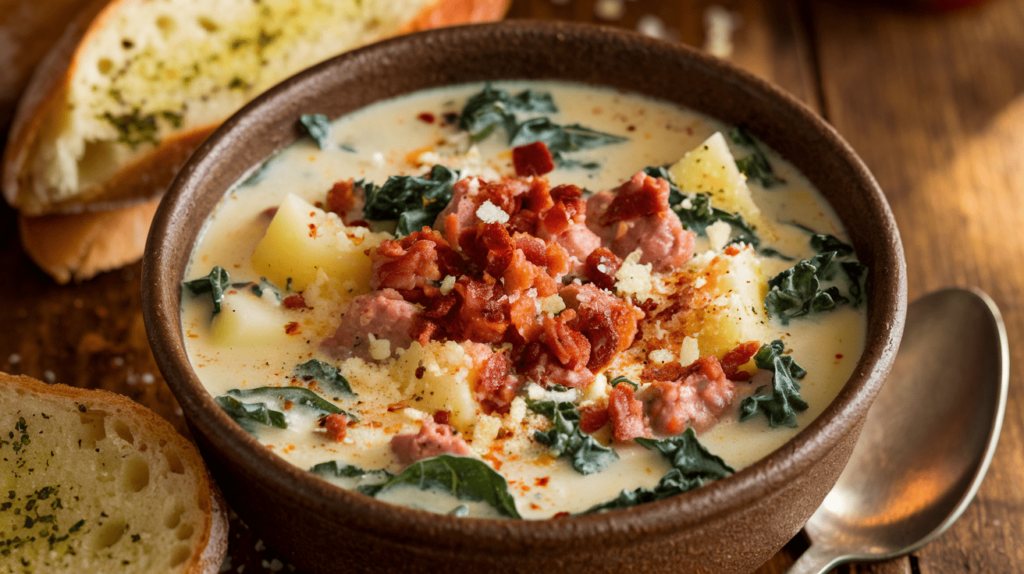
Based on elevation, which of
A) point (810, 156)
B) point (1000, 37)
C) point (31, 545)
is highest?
point (810, 156)

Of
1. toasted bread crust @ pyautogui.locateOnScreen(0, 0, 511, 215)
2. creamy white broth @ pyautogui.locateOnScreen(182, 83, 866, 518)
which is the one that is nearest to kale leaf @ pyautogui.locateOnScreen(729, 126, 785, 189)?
creamy white broth @ pyautogui.locateOnScreen(182, 83, 866, 518)

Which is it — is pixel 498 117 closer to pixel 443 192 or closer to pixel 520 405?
pixel 443 192

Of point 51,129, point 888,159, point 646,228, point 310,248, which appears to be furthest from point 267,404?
point 888,159

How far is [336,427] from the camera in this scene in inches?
108

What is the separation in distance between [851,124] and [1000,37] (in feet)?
3.50

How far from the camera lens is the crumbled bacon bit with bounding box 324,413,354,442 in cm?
275

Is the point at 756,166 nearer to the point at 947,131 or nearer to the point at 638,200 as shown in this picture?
the point at 638,200

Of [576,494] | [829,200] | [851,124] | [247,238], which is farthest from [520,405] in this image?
[851,124]

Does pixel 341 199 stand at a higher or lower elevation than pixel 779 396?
higher

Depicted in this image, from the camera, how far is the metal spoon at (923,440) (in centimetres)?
333

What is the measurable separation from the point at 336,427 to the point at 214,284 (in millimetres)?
687

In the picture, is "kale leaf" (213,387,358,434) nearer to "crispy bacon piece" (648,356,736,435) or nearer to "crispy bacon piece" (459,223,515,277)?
"crispy bacon piece" (459,223,515,277)

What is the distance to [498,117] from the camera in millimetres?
3717

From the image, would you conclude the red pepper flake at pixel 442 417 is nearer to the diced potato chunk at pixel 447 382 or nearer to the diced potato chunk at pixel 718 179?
the diced potato chunk at pixel 447 382
